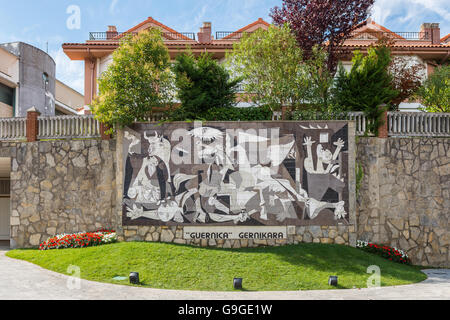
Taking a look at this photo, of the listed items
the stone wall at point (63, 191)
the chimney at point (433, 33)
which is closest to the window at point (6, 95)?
the stone wall at point (63, 191)

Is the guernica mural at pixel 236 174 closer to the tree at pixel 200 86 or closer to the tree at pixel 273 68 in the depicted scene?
the tree at pixel 200 86

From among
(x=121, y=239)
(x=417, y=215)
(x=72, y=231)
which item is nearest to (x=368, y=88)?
(x=417, y=215)

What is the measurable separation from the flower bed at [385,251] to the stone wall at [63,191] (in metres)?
9.70

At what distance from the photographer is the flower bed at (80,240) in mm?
11820

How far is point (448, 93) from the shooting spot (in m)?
14.0

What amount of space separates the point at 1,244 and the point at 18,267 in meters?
5.77

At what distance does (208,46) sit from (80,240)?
42.5 feet

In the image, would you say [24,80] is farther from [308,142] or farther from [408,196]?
[408,196]

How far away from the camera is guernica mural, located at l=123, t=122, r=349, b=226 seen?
11.7 metres

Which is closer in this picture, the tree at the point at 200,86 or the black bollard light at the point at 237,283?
the black bollard light at the point at 237,283

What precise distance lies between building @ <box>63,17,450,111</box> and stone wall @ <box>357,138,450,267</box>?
7.37 meters

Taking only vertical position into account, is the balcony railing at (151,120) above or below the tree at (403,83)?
below

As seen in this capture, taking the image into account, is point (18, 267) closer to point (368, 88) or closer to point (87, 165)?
point (87, 165)

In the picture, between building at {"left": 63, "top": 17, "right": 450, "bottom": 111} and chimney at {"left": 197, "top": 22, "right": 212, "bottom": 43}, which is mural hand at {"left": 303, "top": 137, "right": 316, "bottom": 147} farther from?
chimney at {"left": 197, "top": 22, "right": 212, "bottom": 43}
